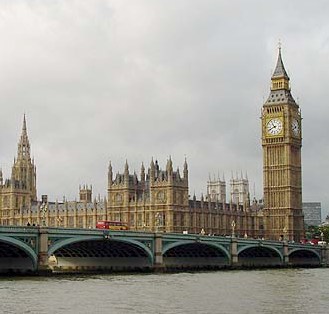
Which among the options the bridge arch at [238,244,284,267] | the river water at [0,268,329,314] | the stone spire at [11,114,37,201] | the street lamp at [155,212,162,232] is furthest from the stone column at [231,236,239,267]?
the stone spire at [11,114,37,201]

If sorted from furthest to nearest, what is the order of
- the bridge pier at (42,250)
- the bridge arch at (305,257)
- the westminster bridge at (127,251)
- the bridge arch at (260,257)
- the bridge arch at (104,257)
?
the bridge arch at (305,257), the bridge arch at (260,257), the bridge arch at (104,257), the westminster bridge at (127,251), the bridge pier at (42,250)

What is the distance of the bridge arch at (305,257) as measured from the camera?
364 feet

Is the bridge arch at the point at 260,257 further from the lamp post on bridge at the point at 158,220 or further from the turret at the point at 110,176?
the turret at the point at 110,176

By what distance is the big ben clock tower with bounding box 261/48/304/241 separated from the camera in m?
131

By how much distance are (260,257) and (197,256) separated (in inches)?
571

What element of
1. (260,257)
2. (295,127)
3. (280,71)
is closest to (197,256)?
(260,257)

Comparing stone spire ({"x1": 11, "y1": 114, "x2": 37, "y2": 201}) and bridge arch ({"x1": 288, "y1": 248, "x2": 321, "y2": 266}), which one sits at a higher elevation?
stone spire ({"x1": 11, "y1": 114, "x2": 37, "y2": 201})

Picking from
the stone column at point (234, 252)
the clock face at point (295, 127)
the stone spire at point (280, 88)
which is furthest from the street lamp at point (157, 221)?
the stone spire at point (280, 88)

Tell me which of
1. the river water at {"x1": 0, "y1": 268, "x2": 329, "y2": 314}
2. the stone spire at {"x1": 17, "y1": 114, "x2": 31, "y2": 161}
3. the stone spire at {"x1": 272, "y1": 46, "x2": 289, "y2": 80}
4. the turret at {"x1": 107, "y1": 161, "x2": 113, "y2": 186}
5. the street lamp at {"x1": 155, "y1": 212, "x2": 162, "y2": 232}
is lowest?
the river water at {"x1": 0, "y1": 268, "x2": 329, "y2": 314}

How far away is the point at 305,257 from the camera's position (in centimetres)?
11519

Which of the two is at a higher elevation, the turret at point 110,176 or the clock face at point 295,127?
the clock face at point 295,127

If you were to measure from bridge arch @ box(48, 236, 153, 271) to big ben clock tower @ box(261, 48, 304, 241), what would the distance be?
53442 mm

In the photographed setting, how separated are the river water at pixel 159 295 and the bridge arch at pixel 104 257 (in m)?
10.5

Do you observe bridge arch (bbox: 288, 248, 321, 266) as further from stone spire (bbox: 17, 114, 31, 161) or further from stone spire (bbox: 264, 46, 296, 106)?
stone spire (bbox: 17, 114, 31, 161)
